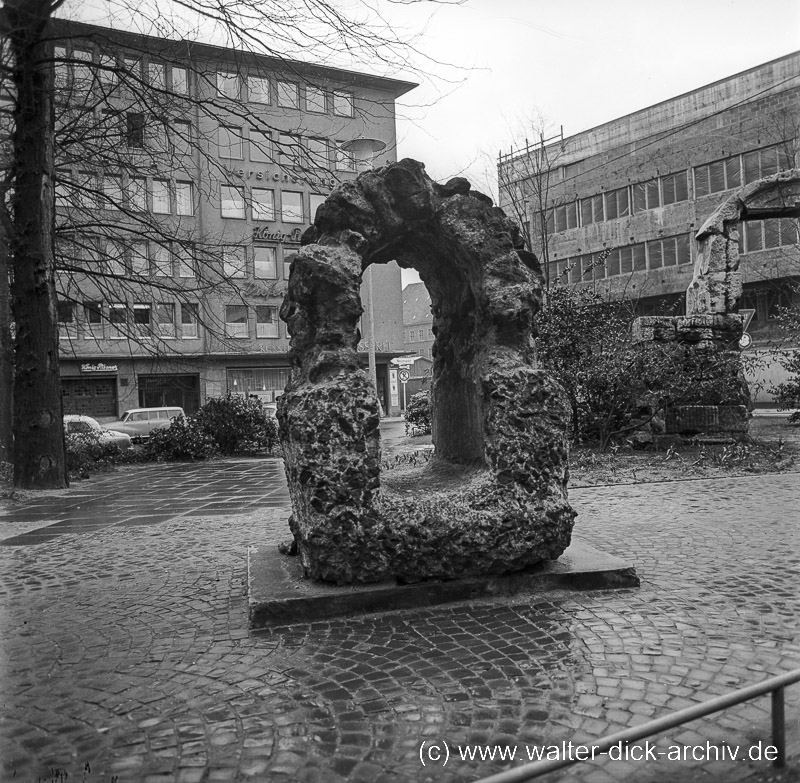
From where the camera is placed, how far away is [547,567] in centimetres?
436

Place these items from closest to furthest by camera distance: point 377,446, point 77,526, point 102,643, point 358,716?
point 358,716 → point 102,643 → point 377,446 → point 77,526

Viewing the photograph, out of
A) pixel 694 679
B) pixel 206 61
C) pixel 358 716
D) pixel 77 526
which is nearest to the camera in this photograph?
pixel 358 716

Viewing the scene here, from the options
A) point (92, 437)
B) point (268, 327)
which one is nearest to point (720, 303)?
point (92, 437)

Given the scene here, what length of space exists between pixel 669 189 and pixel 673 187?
21 centimetres

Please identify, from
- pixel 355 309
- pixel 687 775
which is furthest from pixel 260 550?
pixel 687 775

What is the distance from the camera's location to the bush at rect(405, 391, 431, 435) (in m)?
18.1

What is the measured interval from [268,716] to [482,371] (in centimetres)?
254

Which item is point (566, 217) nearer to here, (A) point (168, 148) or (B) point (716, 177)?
(B) point (716, 177)

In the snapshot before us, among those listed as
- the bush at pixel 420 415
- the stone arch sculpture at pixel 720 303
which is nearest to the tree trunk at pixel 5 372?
the bush at pixel 420 415

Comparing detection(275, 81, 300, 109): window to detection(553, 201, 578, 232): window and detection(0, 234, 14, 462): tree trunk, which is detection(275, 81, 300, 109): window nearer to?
A: detection(0, 234, 14, 462): tree trunk

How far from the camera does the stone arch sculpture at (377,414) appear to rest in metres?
4.03

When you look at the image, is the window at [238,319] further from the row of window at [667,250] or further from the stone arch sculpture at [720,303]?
the stone arch sculpture at [720,303]

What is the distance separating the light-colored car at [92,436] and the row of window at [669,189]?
22.4m

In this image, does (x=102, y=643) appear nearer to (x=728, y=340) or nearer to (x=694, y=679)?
(x=694, y=679)
